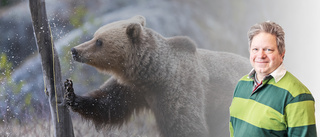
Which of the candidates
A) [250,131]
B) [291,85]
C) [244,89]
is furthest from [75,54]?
[291,85]

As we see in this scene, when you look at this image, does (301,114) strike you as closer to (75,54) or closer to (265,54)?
(265,54)

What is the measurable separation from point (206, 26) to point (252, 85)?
3.43 ft

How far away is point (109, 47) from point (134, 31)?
0.65ft

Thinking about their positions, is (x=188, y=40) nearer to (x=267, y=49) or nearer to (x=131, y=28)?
(x=131, y=28)

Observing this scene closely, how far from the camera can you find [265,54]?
105 centimetres

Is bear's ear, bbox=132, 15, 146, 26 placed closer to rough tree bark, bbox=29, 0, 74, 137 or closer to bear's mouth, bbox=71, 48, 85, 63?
bear's mouth, bbox=71, 48, 85, 63

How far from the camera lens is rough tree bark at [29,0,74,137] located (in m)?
1.98

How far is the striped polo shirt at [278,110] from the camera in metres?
0.96

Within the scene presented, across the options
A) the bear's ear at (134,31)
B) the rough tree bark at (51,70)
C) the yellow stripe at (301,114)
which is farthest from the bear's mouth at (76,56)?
the yellow stripe at (301,114)

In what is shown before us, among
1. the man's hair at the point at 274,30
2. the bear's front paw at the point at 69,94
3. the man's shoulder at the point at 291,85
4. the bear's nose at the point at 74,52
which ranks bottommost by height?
the bear's front paw at the point at 69,94

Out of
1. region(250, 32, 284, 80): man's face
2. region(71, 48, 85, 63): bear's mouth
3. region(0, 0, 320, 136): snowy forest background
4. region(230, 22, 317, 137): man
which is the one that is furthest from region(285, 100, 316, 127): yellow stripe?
region(71, 48, 85, 63): bear's mouth

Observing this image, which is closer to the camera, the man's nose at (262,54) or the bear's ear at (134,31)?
the man's nose at (262,54)

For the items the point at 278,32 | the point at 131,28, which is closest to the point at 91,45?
the point at 131,28

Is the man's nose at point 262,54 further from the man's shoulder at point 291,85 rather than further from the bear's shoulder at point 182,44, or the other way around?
the bear's shoulder at point 182,44
